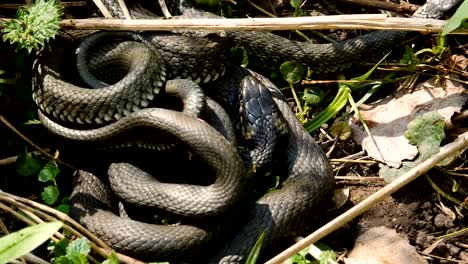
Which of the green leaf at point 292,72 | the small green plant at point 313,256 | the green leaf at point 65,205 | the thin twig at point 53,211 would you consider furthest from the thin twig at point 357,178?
the green leaf at point 65,205

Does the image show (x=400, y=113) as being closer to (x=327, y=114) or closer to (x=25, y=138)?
(x=327, y=114)

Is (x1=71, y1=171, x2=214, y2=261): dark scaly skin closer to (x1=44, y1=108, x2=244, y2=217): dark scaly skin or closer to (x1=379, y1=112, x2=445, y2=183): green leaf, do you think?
(x1=44, y1=108, x2=244, y2=217): dark scaly skin

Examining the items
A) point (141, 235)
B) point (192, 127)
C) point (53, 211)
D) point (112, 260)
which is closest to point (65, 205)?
point (53, 211)

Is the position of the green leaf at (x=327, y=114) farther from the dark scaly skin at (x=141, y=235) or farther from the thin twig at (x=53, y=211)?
the thin twig at (x=53, y=211)

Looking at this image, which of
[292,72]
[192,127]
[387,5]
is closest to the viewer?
[192,127]

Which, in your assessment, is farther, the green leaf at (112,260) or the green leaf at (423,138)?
the green leaf at (423,138)

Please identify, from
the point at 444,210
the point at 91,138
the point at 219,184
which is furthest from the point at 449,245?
the point at 91,138
